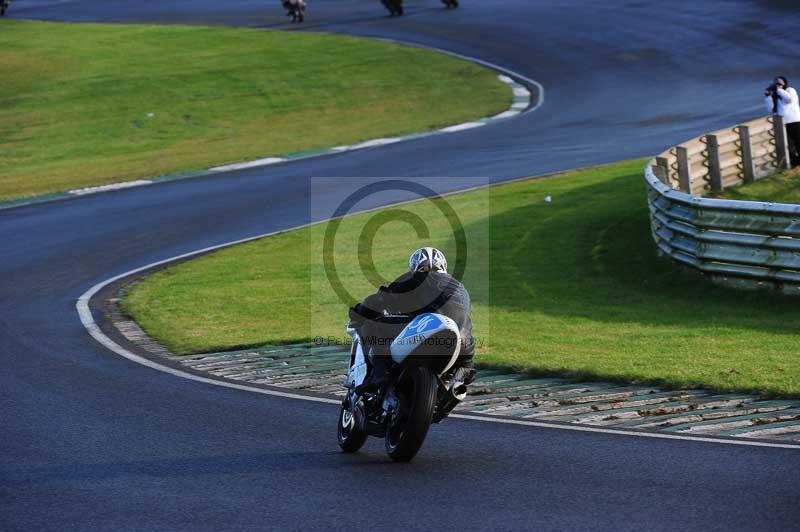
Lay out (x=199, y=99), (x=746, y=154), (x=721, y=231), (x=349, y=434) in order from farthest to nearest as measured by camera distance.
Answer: (x=199, y=99), (x=746, y=154), (x=721, y=231), (x=349, y=434)

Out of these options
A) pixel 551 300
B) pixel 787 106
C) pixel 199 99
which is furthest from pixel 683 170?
pixel 199 99

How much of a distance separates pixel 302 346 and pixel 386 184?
41.0 feet

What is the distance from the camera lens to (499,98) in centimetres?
3828

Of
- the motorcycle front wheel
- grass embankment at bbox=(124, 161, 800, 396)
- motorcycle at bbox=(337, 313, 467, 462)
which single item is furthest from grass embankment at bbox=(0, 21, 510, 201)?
the motorcycle front wheel

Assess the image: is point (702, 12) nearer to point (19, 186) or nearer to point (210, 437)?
point (19, 186)

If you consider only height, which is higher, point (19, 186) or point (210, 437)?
point (210, 437)

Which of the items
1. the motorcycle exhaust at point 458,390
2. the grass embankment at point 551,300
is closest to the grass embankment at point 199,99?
the grass embankment at point 551,300

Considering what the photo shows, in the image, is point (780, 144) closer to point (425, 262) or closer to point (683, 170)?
point (683, 170)

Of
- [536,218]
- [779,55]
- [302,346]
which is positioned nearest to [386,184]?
[536,218]

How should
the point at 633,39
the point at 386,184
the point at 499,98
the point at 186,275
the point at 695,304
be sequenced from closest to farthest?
the point at 695,304 < the point at 186,275 < the point at 386,184 < the point at 499,98 < the point at 633,39

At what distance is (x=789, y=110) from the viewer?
24047 millimetres

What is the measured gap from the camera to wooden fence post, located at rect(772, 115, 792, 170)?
2406 centimetres

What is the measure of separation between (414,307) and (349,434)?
43.3 inches

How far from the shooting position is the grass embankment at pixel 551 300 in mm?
12617
